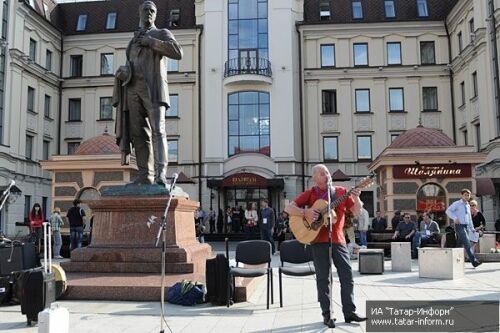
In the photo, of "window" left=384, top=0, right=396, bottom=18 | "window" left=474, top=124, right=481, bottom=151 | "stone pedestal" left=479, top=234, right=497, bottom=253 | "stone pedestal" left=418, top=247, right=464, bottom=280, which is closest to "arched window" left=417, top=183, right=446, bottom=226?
"stone pedestal" left=479, top=234, right=497, bottom=253

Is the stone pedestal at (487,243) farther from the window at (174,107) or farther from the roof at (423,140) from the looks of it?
the window at (174,107)

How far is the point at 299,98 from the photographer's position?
3491 centimetres

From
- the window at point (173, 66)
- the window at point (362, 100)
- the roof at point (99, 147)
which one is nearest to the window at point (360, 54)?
the window at point (362, 100)

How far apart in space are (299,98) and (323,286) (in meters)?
29.2

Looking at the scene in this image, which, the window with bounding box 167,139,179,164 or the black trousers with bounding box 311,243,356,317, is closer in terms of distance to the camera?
the black trousers with bounding box 311,243,356,317

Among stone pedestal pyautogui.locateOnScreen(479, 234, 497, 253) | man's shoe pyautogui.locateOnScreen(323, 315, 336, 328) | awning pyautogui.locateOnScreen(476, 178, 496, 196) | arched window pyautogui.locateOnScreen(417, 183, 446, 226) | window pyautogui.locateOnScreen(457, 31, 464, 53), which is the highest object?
window pyautogui.locateOnScreen(457, 31, 464, 53)

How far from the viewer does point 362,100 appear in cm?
3531

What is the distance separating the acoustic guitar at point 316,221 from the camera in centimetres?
615

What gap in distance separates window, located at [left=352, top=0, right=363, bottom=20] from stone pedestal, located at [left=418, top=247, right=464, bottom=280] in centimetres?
2769

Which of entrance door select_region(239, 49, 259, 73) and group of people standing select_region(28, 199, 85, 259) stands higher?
entrance door select_region(239, 49, 259, 73)

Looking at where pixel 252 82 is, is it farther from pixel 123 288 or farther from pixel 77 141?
pixel 123 288

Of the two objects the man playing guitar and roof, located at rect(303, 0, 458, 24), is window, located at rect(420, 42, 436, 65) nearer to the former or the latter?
roof, located at rect(303, 0, 458, 24)

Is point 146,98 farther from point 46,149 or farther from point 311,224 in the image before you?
point 46,149

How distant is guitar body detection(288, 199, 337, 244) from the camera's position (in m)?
6.21
